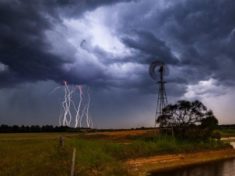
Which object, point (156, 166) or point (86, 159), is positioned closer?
point (86, 159)

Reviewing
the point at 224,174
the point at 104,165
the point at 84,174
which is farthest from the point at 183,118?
the point at 84,174

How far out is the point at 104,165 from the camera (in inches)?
1651

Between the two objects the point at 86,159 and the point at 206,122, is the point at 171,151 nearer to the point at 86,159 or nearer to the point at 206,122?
the point at 206,122

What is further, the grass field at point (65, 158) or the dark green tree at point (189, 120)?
the dark green tree at point (189, 120)

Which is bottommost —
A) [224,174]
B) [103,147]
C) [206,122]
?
[224,174]

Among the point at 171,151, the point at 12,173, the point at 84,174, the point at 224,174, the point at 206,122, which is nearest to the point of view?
the point at 12,173

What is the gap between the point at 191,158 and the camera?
6988 centimetres

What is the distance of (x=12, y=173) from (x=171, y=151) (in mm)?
40765

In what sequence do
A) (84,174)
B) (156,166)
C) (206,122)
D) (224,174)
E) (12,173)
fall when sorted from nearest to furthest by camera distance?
(12,173) → (84,174) → (224,174) → (156,166) → (206,122)

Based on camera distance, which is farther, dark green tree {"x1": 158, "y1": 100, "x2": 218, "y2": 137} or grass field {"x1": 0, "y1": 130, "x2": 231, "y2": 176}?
dark green tree {"x1": 158, "y1": 100, "x2": 218, "y2": 137}

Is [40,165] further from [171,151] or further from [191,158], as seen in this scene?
[191,158]

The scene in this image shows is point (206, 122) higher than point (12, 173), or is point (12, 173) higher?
point (206, 122)

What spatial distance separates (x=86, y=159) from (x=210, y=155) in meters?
41.1

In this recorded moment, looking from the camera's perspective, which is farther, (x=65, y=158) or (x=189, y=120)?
(x=189, y=120)
